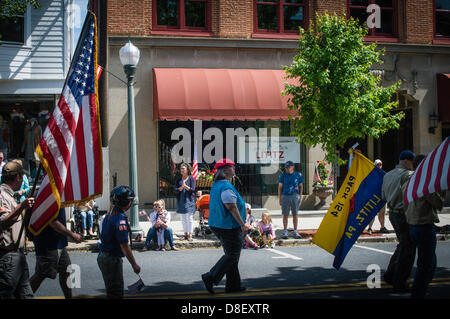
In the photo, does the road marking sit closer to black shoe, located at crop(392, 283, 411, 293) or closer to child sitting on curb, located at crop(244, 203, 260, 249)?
black shoe, located at crop(392, 283, 411, 293)

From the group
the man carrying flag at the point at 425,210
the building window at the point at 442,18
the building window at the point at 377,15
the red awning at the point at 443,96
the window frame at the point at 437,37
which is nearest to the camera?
the man carrying flag at the point at 425,210

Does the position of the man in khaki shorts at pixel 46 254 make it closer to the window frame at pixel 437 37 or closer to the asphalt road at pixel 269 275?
the asphalt road at pixel 269 275

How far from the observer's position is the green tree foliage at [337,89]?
1210cm

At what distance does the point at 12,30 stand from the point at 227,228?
1134 centimetres

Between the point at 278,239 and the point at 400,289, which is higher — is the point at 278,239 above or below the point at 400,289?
below

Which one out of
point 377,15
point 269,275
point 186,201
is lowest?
point 269,275

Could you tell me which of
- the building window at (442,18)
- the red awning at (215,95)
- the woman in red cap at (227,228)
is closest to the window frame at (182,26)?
the red awning at (215,95)

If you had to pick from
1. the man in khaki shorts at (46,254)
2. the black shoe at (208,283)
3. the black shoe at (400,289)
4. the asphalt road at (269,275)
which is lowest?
the asphalt road at (269,275)

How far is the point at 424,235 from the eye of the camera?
5785mm

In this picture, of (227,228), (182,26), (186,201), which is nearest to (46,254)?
(227,228)

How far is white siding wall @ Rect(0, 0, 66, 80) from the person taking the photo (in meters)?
14.3

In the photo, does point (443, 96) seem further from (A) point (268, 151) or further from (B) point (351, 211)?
(B) point (351, 211)

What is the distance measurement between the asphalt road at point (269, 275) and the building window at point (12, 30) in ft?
24.6

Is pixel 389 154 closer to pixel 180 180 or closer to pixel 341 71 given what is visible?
pixel 341 71
